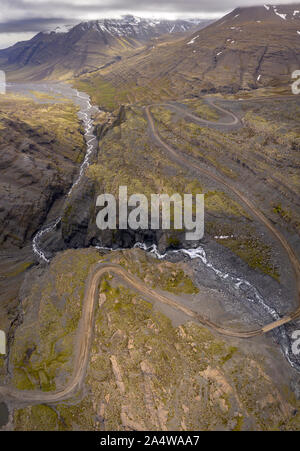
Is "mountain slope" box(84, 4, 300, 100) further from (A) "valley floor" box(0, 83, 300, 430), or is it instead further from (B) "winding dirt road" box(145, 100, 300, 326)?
(A) "valley floor" box(0, 83, 300, 430)

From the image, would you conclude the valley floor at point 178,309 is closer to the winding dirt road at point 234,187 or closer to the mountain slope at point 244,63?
the winding dirt road at point 234,187

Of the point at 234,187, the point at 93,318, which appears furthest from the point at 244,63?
the point at 93,318

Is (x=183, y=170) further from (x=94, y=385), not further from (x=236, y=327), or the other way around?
(x=94, y=385)

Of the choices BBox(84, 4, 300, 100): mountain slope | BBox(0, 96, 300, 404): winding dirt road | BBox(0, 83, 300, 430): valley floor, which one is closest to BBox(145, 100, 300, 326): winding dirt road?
BBox(0, 96, 300, 404): winding dirt road

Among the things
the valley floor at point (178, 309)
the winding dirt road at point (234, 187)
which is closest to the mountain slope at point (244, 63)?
the winding dirt road at point (234, 187)

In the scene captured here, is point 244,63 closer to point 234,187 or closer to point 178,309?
point 234,187

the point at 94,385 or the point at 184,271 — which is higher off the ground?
the point at 184,271

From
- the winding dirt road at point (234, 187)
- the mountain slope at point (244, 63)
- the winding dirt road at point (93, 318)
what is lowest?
the winding dirt road at point (93, 318)

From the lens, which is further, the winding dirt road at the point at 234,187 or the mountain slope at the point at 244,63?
the mountain slope at the point at 244,63

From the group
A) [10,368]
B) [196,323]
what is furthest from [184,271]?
[10,368]

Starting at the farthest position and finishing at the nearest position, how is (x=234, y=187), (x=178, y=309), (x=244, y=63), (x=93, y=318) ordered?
(x=244, y=63)
(x=234, y=187)
(x=93, y=318)
(x=178, y=309)

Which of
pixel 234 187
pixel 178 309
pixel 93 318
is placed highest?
pixel 234 187
